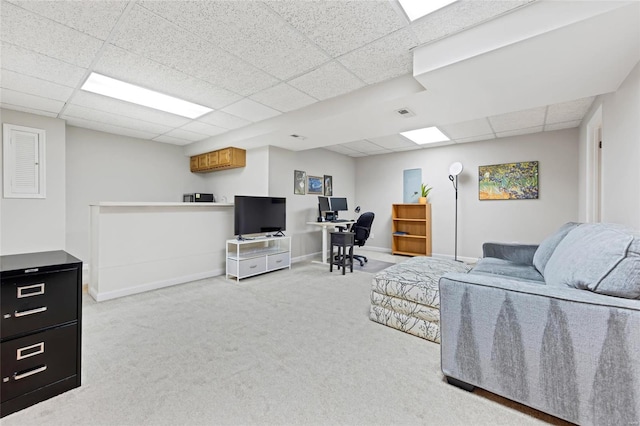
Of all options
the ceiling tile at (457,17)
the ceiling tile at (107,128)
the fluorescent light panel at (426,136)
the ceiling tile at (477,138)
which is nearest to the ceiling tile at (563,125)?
the ceiling tile at (477,138)

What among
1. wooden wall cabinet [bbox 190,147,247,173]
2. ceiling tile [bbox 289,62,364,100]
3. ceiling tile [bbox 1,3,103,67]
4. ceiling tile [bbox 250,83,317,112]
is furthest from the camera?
wooden wall cabinet [bbox 190,147,247,173]

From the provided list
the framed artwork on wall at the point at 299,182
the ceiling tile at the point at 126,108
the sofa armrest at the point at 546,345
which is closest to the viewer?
the sofa armrest at the point at 546,345

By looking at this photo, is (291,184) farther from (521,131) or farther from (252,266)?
(521,131)

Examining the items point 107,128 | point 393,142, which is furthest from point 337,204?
point 107,128

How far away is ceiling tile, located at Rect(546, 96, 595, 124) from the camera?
11.0 ft

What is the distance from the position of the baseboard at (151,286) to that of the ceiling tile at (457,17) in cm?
420

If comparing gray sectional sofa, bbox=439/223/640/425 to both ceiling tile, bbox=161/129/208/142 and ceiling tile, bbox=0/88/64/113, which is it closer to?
ceiling tile, bbox=161/129/208/142

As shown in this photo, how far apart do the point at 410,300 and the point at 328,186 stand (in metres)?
4.37

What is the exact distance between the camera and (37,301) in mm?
1539

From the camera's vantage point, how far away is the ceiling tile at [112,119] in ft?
12.2

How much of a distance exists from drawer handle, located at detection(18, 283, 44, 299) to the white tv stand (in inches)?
100

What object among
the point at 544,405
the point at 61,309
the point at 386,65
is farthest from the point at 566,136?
the point at 61,309

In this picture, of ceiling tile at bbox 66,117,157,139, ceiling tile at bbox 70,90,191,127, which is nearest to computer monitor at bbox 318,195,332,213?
ceiling tile at bbox 70,90,191,127

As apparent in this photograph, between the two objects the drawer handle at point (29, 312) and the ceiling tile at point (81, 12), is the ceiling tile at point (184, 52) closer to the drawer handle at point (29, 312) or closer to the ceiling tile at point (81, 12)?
the ceiling tile at point (81, 12)
